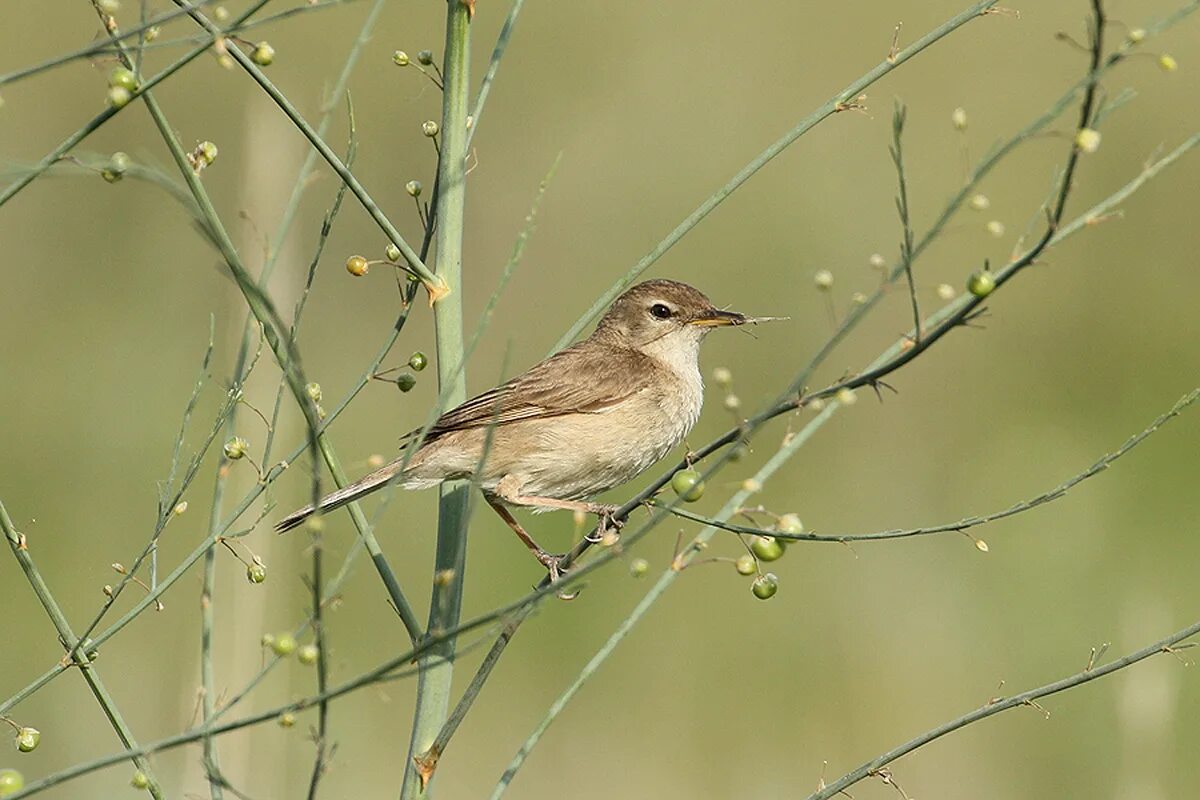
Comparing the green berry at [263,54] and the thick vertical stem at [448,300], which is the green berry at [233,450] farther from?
the green berry at [263,54]

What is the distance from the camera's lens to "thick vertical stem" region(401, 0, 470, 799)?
378 centimetres

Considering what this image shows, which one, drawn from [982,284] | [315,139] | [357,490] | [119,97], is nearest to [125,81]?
[119,97]

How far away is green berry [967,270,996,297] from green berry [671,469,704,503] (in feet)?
1.85

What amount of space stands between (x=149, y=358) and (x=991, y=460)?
17.7ft

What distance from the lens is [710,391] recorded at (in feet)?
36.0

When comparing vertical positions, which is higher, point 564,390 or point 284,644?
point 564,390

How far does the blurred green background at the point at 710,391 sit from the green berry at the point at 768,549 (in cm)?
264

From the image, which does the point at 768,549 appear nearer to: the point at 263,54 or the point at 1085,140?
the point at 1085,140

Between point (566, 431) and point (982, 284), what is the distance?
3167mm

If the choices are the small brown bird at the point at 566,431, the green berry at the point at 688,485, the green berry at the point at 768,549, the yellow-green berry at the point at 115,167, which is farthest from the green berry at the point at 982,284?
the small brown bird at the point at 566,431

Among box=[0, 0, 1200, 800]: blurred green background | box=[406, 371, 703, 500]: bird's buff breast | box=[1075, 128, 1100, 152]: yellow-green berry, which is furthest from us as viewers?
box=[0, 0, 1200, 800]: blurred green background

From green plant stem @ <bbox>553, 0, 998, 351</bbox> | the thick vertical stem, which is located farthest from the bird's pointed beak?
the thick vertical stem

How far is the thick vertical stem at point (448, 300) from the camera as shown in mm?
3777

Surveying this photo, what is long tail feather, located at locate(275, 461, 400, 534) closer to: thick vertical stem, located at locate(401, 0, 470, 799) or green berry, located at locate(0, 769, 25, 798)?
thick vertical stem, located at locate(401, 0, 470, 799)
